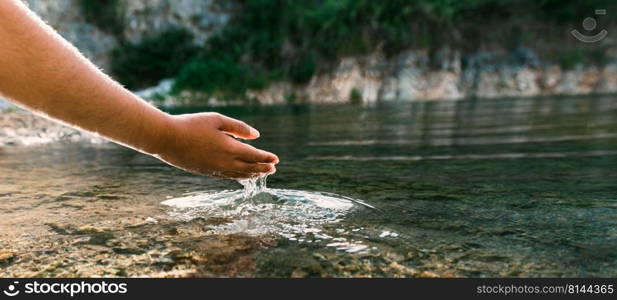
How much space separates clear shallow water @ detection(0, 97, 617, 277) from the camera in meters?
1.19

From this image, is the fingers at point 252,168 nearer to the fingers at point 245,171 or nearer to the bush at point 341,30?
the fingers at point 245,171

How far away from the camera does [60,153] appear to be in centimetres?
432

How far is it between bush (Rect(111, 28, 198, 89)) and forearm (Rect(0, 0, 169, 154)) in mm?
29032

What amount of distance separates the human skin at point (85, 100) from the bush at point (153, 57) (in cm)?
2886

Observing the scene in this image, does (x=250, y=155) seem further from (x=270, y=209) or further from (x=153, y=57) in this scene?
(x=153, y=57)

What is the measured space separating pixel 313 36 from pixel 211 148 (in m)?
28.2

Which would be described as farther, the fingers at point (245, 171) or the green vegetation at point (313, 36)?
the green vegetation at point (313, 36)

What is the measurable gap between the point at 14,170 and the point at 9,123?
4.46m

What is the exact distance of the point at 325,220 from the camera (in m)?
1.66

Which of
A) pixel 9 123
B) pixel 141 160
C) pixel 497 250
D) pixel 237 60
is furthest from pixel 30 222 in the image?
pixel 237 60

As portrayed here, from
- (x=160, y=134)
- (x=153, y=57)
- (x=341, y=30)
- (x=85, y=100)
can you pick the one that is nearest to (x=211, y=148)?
(x=160, y=134)

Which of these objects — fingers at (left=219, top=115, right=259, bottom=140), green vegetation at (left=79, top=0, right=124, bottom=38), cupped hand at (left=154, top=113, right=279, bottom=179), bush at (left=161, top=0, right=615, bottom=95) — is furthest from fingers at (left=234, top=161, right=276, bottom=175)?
green vegetation at (left=79, top=0, right=124, bottom=38)

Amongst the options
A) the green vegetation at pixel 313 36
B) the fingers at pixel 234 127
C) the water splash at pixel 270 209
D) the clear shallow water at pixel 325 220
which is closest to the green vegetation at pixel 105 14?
the green vegetation at pixel 313 36

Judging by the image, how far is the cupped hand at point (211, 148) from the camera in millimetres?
1335
